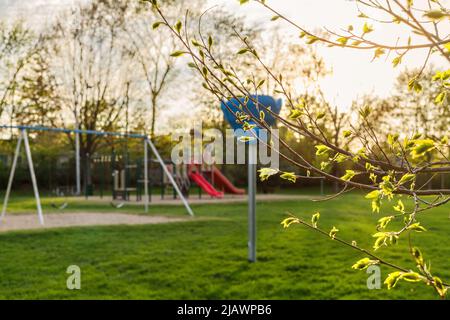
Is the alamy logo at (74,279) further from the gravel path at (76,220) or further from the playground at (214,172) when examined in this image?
the gravel path at (76,220)

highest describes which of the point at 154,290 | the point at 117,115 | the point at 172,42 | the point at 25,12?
the point at 25,12

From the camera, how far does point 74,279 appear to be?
575 centimetres

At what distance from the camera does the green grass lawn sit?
17.7ft

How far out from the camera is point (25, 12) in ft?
75.9

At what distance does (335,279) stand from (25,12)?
A: 2095 centimetres

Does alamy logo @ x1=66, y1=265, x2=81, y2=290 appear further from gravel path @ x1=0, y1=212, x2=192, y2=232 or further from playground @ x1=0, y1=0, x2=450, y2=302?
gravel path @ x1=0, y1=212, x2=192, y2=232

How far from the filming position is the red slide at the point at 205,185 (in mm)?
18812

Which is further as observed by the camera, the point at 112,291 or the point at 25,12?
the point at 25,12

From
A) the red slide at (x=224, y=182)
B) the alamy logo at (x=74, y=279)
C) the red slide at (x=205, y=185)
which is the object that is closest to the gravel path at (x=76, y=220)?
the alamy logo at (x=74, y=279)

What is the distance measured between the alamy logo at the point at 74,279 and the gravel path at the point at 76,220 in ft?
12.0

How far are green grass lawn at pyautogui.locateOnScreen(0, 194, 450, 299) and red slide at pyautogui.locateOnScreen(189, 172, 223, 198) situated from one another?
9212 mm

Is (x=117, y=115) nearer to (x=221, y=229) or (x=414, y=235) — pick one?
(x=221, y=229)

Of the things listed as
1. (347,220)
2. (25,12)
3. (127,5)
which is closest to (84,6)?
(127,5)

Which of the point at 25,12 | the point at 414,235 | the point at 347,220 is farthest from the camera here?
the point at 25,12
